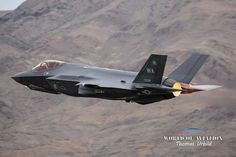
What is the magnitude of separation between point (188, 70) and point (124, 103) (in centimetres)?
9769

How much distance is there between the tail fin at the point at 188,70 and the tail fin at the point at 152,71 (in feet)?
15.1

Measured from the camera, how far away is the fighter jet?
51312mm

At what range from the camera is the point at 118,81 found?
53219 millimetres

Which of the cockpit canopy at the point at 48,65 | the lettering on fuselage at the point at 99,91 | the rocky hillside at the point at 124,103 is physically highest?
the lettering on fuselage at the point at 99,91

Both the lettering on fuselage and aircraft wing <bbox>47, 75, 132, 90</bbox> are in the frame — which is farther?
the lettering on fuselage

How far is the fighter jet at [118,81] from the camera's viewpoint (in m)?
51.3

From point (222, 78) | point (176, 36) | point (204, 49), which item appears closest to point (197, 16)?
point (176, 36)

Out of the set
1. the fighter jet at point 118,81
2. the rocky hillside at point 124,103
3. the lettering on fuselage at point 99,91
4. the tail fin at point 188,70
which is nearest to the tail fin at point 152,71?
the fighter jet at point 118,81

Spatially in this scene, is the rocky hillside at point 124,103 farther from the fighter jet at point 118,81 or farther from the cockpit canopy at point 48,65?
the cockpit canopy at point 48,65

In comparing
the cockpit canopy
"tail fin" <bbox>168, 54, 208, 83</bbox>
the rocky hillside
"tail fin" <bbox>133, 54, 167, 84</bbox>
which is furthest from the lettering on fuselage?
the rocky hillside

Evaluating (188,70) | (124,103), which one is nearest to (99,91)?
(188,70)

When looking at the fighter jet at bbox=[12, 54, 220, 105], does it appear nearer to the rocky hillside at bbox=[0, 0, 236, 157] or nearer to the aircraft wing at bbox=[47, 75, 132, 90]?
the aircraft wing at bbox=[47, 75, 132, 90]

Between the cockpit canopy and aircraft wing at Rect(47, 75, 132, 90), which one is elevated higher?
aircraft wing at Rect(47, 75, 132, 90)

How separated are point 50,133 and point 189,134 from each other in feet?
105
